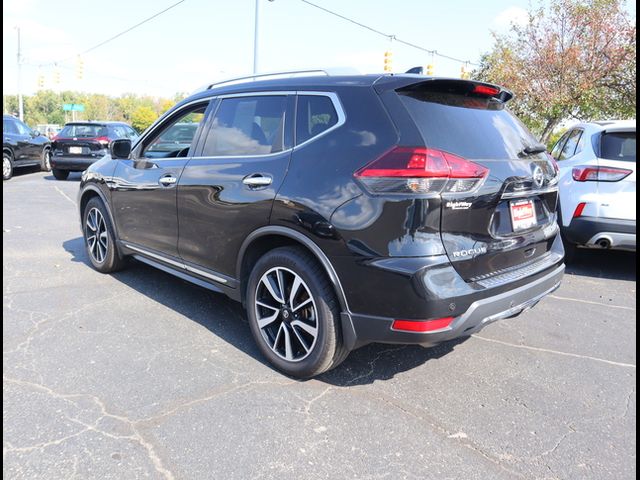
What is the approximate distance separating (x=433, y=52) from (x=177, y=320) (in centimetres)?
2432

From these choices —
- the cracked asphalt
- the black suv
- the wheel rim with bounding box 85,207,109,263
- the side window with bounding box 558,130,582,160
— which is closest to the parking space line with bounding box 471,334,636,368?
the cracked asphalt

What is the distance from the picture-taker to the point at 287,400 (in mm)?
2902

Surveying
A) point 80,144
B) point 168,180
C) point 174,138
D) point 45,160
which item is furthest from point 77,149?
point 168,180

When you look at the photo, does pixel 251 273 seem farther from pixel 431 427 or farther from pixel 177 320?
pixel 431 427

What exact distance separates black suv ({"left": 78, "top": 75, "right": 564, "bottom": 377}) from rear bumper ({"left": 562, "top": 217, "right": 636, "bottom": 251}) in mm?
2057

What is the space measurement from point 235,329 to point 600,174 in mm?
4034

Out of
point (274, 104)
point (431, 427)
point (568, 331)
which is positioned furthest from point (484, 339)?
point (274, 104)

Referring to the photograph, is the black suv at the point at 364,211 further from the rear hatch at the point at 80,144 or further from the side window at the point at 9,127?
the side window at the point at 9,127

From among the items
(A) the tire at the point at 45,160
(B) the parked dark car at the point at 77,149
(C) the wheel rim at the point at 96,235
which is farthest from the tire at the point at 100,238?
(A) the tire at the point at 45,160

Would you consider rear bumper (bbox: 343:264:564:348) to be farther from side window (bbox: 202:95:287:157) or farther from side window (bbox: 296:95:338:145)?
side window (bbox: 202:95:287:157)

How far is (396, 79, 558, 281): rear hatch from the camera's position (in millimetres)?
2670

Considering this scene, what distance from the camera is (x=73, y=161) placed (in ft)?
44.2

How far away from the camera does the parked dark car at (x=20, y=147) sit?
1336 cm

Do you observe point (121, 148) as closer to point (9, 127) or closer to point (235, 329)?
point (235, 329)
